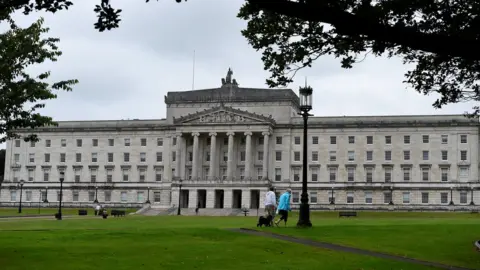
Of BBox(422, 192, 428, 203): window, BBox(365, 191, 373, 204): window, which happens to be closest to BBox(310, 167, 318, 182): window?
BBox(365, 191, 373, 204): window

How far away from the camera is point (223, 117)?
11788cm

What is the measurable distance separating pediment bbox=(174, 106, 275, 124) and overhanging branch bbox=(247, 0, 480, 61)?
343 feet

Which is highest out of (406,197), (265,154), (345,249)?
(265,154)

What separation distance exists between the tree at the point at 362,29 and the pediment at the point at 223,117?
9704 centimetres

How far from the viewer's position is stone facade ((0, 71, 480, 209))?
112 metres

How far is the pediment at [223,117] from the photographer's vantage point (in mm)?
116500

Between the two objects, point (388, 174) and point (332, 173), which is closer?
point (388, 174)

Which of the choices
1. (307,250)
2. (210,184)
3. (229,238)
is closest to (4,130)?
(229,238)

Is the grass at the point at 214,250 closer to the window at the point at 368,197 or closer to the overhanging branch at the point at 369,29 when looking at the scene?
the overhanging branch at the point at 369,29

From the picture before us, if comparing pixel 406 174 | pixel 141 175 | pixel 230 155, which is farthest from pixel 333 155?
pixel 141 175

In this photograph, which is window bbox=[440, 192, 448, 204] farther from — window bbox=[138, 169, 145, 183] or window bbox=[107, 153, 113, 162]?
window bbox=[107, 153, 113, 162]

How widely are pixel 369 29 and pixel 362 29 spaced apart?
12 cm

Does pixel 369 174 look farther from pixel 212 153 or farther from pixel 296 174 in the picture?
pixel 212 153

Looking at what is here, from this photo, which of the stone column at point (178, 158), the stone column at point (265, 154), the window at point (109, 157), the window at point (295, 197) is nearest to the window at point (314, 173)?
the window at point (295, 197)
